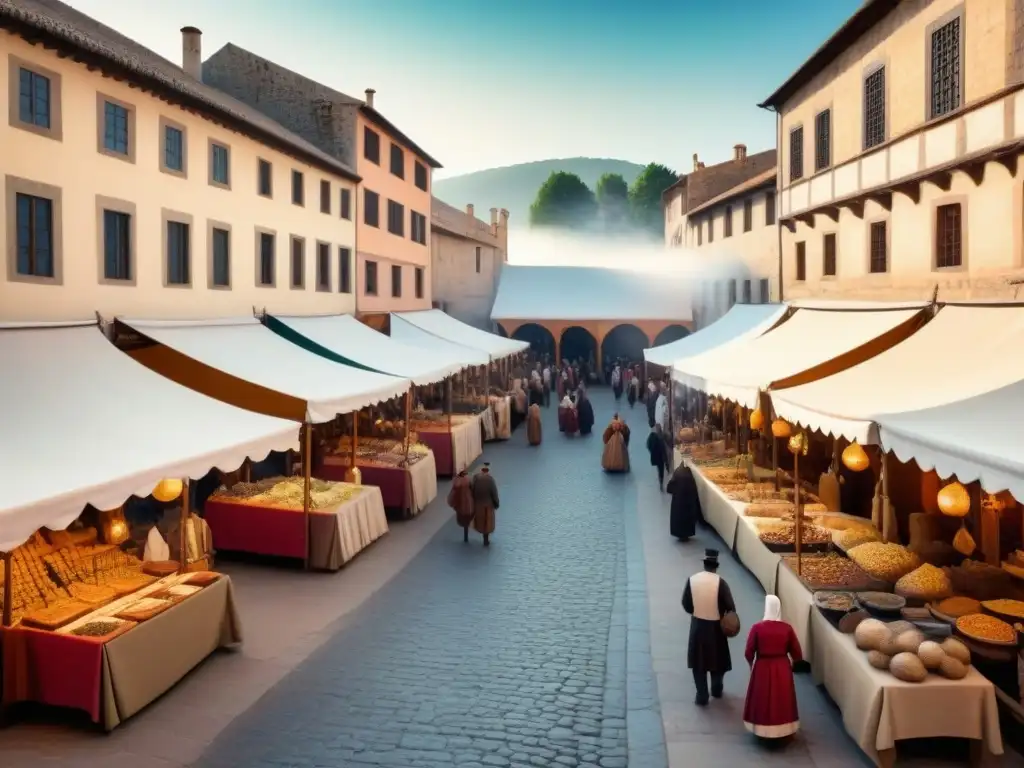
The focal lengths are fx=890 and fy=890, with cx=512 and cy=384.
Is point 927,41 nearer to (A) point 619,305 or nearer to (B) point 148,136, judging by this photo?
(B) point 148,136

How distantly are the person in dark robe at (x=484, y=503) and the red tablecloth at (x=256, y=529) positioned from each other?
2914mm

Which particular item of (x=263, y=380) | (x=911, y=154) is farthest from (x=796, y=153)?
(x=263, y=380)

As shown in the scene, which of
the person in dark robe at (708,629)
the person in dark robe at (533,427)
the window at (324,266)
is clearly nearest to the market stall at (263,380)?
the person in dark robe at (708,629)

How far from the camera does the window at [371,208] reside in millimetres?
27016

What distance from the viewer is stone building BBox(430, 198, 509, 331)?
3750cm

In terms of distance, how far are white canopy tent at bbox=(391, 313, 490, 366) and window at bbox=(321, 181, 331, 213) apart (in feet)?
13.7

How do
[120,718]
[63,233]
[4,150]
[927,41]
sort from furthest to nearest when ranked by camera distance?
[927,41]
[63,233]
[4,150]
[120,718]

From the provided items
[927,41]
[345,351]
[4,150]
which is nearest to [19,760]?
[4,150]

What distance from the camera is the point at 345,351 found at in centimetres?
1950

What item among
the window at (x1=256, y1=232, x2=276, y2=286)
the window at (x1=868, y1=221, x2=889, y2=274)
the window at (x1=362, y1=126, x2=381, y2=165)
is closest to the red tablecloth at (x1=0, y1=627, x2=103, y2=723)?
the window at (x1=256, y1=232, x2=276, y2=286)

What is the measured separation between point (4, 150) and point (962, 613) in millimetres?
12338

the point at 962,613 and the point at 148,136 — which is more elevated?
the point at 148,136

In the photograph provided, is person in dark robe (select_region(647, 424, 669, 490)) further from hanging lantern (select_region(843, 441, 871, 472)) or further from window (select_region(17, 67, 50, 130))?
window (select_region(17, 67, 50, 130))

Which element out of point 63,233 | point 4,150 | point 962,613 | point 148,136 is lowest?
point 962,613
